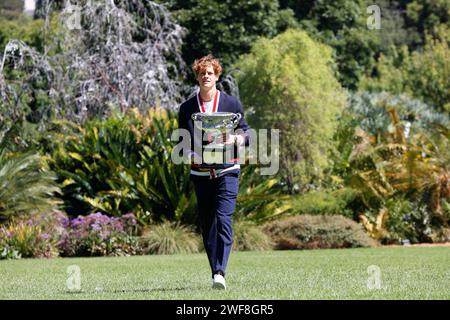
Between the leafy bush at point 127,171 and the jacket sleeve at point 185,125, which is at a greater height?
the jacket sleeve at point 185,125

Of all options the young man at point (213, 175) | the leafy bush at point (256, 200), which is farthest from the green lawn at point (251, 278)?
the leafy bush at point (256, 200)

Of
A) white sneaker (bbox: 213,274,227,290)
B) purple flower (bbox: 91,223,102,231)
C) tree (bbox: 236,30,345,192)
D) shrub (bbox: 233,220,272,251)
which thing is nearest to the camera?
white sneaker (bbox: 213,274,227,290)

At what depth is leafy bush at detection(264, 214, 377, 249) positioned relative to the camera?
755 inches

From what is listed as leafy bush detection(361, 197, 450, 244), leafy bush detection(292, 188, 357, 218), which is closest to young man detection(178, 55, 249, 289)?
leafy bush detection(361, 197, 450, 244)

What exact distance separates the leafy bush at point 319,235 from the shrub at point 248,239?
44 cm

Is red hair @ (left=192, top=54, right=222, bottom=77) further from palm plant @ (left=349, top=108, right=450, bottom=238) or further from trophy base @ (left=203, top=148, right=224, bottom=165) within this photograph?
palm plant @ (left=349, top=108, right=450, bottom=238)

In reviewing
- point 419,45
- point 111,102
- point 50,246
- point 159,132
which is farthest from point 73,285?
point 419,45

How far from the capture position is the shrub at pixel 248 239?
18625 millimetres

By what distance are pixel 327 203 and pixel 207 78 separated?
12.5 meters

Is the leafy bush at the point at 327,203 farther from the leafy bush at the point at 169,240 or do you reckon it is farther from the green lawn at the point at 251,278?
the green lawn at the point at 251,278

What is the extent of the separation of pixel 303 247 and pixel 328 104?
4.74 meters

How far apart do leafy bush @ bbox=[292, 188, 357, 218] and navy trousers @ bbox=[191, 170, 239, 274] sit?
39.2 ft

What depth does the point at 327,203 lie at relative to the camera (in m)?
21.1

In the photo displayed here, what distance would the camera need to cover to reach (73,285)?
31.5 feet
